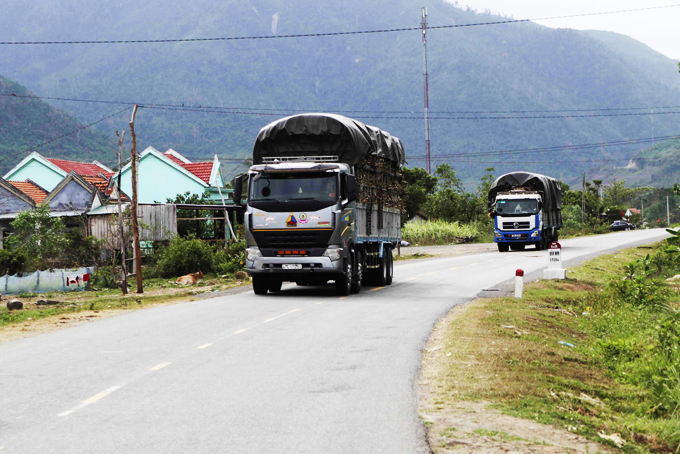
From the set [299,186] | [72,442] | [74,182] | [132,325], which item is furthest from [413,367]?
[74,182]

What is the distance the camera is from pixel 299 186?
63.0 feet

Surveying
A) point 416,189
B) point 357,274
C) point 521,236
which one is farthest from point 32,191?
point 416,189

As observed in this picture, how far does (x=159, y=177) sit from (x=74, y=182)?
11252 mm

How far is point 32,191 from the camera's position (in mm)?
45719

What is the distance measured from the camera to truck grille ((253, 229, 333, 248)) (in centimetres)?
1900

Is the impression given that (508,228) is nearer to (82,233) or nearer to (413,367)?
(82,233)

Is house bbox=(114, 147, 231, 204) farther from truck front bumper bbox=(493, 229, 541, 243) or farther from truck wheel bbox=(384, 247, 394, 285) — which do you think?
truck wheel bbox=(384, 247, 394, 285)

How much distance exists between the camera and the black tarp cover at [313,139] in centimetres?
2019

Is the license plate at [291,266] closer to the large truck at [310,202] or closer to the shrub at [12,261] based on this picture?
the large truck at [310,202]

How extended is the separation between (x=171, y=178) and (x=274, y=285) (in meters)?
31.5

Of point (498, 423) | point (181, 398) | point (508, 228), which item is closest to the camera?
point (498, 423)

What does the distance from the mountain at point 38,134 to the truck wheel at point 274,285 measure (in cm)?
8174

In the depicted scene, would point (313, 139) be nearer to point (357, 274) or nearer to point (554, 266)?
point (357, 274)

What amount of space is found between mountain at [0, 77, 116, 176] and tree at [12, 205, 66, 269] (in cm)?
6505
